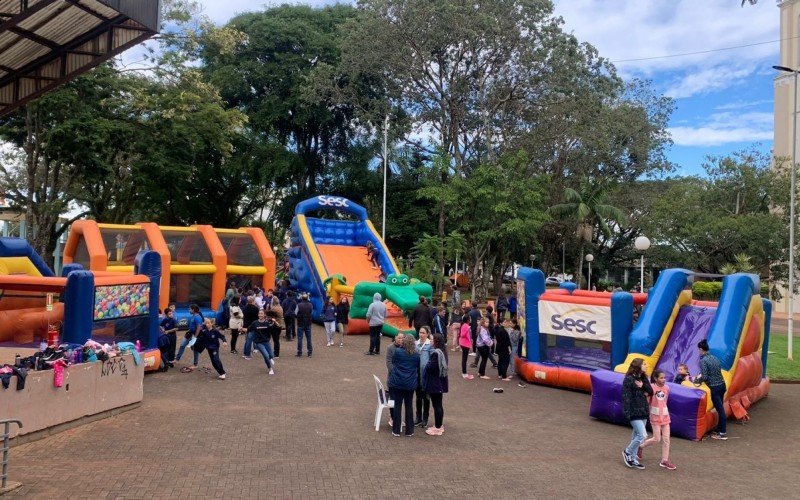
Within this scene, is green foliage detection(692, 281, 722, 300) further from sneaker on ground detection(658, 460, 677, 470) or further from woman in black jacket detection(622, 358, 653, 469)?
woman in black jacket detection(622, 358, 653, 469)

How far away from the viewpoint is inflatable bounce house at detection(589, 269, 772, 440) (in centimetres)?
971

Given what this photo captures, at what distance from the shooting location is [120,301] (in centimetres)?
1251

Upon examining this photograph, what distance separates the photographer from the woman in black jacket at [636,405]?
8.09 m

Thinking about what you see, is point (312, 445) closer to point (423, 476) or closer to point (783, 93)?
point (423, 476)

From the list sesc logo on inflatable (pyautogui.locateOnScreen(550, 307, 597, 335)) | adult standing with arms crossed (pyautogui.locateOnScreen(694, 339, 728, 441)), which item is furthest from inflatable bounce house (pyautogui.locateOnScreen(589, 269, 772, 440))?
sesc logo on inflatable (pyautogui.locateOnScreen(550, 307, 597, 335))

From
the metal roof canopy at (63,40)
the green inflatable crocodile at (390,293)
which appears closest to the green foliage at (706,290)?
the green inflatable crocodile at (390,293)

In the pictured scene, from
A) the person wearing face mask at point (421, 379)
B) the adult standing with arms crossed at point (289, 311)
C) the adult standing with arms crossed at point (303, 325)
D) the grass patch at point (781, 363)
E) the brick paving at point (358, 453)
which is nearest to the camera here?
the brick paving at point (358, 453)

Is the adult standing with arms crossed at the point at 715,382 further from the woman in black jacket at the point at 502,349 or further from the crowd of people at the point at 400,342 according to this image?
the woman in black jacket at the point at 502,349

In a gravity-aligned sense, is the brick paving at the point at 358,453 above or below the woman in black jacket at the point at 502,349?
below

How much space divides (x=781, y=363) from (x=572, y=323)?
7587 mm

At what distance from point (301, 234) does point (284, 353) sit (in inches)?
347

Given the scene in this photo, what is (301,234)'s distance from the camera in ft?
79.1

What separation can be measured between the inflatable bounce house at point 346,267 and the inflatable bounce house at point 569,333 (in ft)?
17.7

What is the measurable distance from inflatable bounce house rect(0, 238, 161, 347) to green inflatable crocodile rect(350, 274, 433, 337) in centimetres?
727
